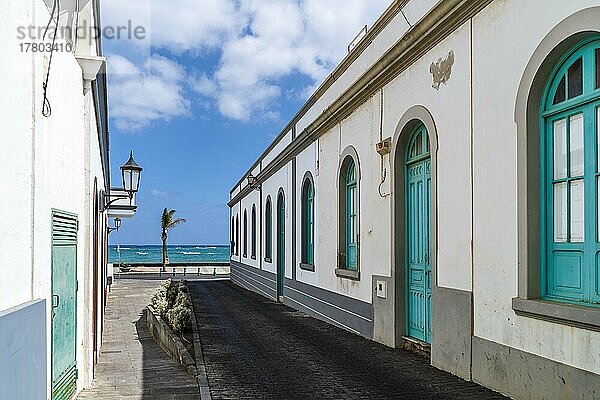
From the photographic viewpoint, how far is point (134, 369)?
10.9m

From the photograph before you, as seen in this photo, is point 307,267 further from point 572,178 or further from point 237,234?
point 237,234

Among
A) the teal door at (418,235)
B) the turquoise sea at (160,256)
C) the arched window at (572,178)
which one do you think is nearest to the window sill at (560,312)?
the arched window at (572,178)

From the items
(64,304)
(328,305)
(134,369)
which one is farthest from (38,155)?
(328,305)

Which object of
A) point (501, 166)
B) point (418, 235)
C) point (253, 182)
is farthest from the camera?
point (253, 182)

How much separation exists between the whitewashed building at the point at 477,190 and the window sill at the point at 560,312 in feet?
0.05

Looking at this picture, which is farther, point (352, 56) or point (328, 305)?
point (328, 305)

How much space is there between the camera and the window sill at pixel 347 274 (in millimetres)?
11633

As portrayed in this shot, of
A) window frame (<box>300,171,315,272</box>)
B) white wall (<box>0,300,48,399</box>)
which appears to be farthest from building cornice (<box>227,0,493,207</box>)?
white wall (<box>0,300,48,399</box>)

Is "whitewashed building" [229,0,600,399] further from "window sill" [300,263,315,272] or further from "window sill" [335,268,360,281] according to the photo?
"window sill" [300,263,315,272]

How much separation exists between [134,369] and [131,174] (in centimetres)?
566

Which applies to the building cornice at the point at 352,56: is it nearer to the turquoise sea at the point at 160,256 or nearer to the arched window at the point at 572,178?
the arched window at the point at 572,178

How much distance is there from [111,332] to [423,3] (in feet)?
35.4

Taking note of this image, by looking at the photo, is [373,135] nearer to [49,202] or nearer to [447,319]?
[447,319]

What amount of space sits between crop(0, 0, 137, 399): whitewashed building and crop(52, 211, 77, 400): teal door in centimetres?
1
